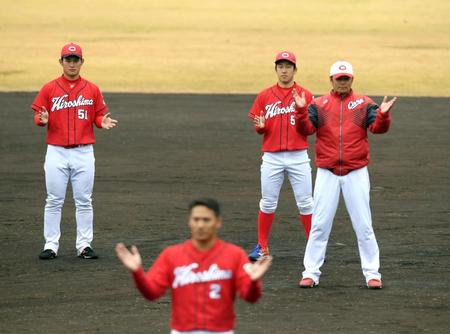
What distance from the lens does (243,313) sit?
37.2ft

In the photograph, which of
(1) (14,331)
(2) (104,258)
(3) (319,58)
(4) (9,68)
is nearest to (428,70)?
(3) (319,58)

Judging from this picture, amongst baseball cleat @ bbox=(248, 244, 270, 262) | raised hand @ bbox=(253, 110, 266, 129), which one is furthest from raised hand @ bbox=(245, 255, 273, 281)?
baseball cleat @ bbox=(248, 244, 270, 262)

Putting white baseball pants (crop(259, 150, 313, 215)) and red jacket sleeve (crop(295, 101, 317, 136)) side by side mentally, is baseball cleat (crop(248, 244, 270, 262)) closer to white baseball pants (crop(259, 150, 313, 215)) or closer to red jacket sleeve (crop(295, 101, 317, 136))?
white baseball pants (crop(259, 150, 313, 215))

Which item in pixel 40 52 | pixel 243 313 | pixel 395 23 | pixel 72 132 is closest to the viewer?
pixel 243 313

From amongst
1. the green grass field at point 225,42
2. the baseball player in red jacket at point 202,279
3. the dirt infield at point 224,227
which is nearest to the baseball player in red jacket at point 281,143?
the dirt infield at point 224,227

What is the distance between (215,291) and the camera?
25.1 ft

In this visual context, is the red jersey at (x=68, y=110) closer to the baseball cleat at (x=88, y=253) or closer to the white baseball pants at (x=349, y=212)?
the baseball cleat at (x=88, y=253)

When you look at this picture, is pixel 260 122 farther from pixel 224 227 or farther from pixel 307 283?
pixel 224 227

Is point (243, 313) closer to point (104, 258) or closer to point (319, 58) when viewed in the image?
point (104, 258)

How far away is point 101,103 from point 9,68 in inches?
760

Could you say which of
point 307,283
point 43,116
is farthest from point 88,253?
point 307,283

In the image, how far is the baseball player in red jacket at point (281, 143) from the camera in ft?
44.3

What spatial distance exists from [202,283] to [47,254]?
6.26 metres

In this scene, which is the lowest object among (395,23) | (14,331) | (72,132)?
(14,331)
